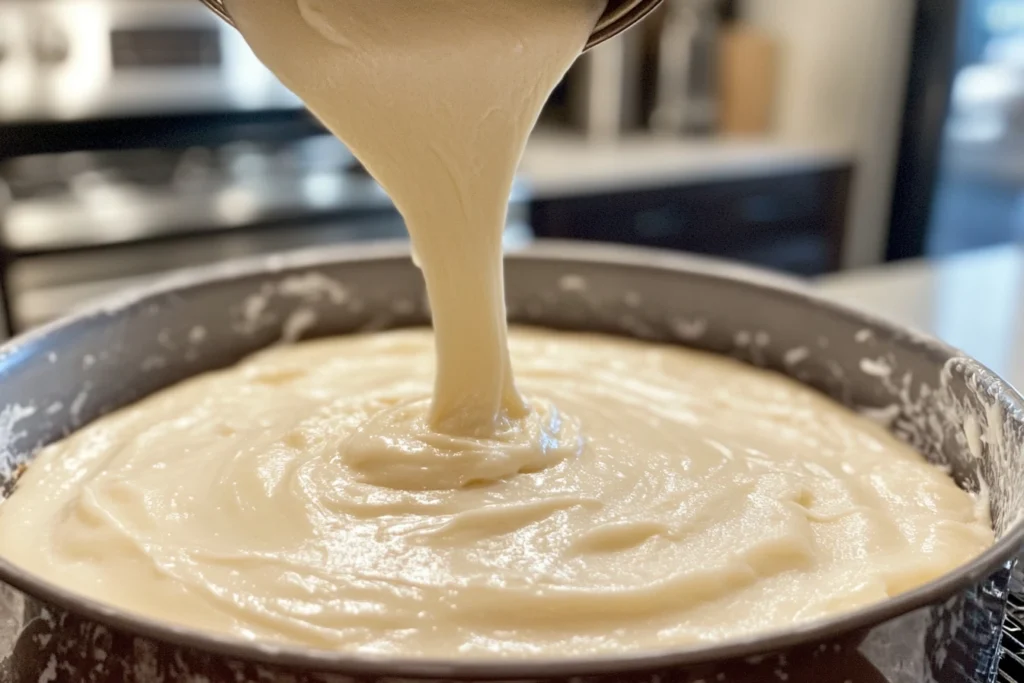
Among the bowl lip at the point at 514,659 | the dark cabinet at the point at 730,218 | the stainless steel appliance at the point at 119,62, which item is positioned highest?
the stainless steel appliance at the point at 119,62

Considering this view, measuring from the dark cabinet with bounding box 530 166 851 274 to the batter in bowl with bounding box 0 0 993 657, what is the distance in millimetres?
1428

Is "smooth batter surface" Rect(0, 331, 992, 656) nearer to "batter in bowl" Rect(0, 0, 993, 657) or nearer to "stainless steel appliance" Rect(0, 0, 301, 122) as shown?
"batter in bowl" Rect(0, 0, 993, 657)

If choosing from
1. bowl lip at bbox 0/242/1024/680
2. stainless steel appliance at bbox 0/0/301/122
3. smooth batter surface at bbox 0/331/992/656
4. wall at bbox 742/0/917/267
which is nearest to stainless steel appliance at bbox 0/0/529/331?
stainless steel appliance at bbox 0/0/301/122

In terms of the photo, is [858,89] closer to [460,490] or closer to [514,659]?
[460,490]

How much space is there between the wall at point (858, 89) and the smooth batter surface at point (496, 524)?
6.61ft

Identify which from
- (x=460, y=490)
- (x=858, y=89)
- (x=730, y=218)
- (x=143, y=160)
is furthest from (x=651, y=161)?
(x=460, y=490)

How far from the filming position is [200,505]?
87 centimetres

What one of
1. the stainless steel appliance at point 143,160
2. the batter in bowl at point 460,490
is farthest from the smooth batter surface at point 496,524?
the stainless steel appliance at point 143,160

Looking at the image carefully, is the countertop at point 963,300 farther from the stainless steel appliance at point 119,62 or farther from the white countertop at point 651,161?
the stainless steel appliance at point 119,62

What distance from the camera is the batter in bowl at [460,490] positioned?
0.72 meters

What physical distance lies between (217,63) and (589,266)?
1308 mm

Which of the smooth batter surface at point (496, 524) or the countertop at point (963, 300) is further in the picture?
the countertop at point (963, 300)

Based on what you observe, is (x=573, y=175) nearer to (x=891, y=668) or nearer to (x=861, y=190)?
(x=861, y=190)

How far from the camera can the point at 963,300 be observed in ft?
5.55
